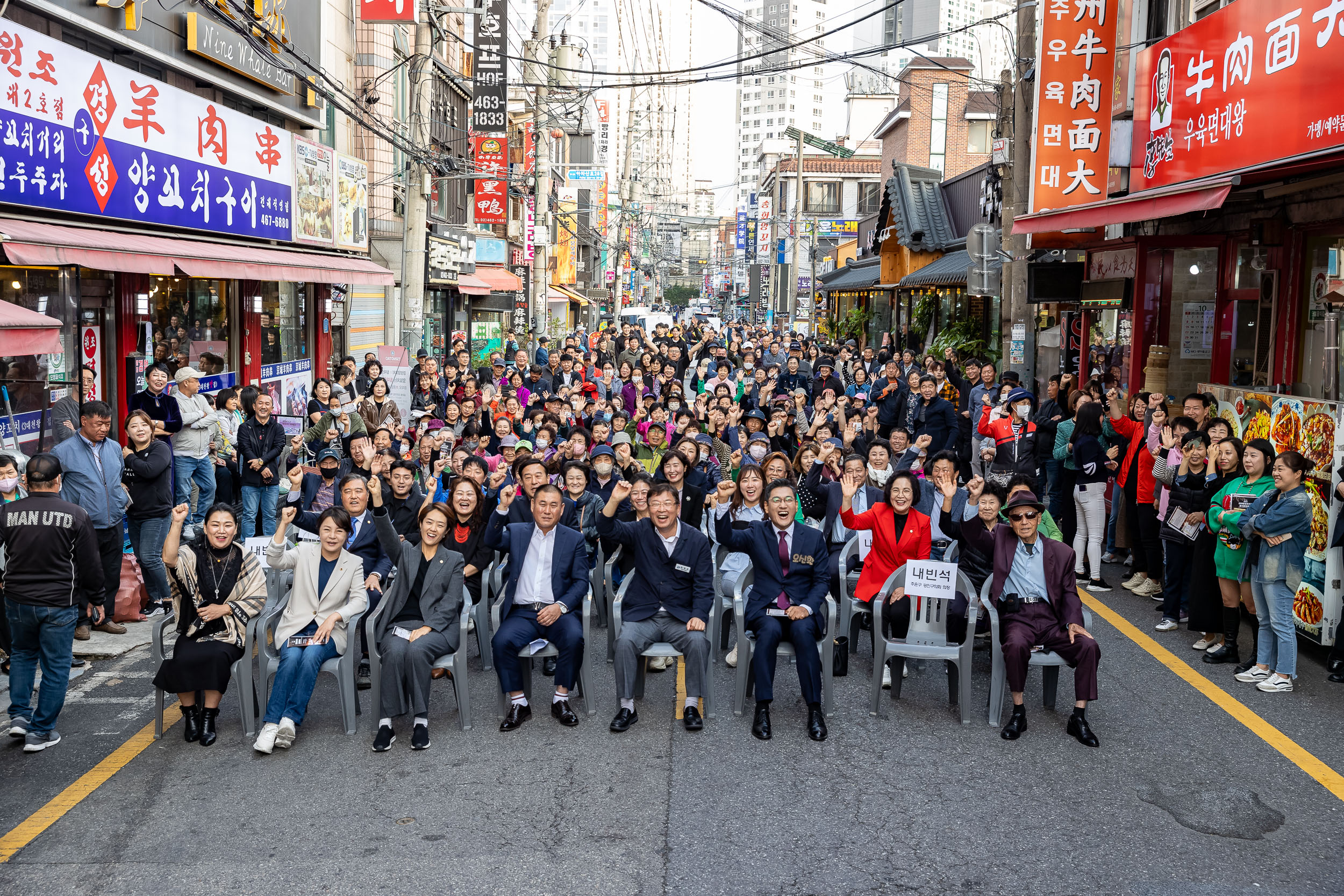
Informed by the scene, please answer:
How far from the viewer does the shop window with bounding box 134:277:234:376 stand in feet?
44.1

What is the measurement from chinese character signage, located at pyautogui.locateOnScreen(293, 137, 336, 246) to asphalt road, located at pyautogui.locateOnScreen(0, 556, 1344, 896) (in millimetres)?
11343

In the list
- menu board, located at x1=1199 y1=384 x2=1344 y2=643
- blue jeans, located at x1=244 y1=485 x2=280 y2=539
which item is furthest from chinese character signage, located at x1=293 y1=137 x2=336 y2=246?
menu board, located at x1=1199 y1=384 x2=1344 y2=643

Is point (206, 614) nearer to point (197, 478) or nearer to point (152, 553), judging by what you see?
point (152, 553)

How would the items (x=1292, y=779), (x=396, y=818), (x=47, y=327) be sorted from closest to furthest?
(x=396, y=818), (x=1292, y=779), (x=47, y=327)

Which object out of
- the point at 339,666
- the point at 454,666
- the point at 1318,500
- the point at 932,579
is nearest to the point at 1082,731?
the point at 932,579

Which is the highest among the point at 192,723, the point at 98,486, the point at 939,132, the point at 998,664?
the point at 939,132

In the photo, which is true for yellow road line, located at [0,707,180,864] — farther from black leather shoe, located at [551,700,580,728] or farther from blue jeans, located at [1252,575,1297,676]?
blue jeans, located at [1252,575,1297,676]

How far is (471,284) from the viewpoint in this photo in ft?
89.4

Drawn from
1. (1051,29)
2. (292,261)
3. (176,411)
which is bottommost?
(176,411)

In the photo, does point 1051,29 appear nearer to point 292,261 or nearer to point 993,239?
point 993,239

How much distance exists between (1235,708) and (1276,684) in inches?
20.2

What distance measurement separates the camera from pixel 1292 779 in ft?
19.0

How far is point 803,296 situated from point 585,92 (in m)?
34.5

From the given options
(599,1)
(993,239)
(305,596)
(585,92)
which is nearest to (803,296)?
(585,92)
